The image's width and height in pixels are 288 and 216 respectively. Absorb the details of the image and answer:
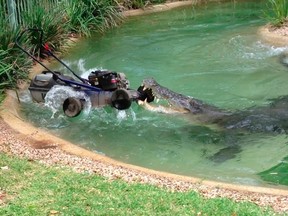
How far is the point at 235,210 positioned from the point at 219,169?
2.00 m

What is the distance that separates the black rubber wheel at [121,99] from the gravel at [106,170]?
119cm

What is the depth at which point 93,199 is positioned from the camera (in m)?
5.63

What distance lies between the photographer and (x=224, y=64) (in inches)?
496

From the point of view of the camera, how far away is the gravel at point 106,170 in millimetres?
5820

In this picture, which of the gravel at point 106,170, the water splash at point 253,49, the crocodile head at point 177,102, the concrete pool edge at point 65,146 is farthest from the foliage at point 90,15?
the gravel at point 106,170

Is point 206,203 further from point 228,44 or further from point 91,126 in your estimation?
point 228,44

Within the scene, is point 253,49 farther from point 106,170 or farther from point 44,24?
point 106,170

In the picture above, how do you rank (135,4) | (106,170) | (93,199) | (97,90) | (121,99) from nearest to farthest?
(93,199) → (106,170) → (121,99) → (97,90) → (135,4)

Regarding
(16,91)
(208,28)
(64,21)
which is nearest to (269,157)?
(16,91)

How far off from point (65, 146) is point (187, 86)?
434 centimetres

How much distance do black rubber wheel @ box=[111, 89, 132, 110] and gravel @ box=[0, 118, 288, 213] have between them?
3.91 feet

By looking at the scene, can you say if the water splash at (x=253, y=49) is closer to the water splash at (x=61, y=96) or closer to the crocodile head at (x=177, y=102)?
the crocodile head at (x=177, y=102)

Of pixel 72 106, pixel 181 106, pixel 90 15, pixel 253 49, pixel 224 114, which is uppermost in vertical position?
pixel 72 106

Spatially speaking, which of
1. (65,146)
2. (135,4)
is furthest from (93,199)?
(135,4)
